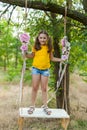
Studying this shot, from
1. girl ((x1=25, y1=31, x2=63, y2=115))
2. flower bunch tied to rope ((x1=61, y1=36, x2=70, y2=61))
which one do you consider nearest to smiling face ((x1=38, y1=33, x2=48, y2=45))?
girl ((x1=25, y1=31, x2=63, y2=115))

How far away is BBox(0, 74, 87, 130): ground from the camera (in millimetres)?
7378

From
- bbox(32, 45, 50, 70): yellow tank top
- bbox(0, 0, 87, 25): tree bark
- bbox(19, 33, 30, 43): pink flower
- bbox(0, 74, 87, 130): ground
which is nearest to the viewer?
bbox(19, 33, 30, 43): pink flower

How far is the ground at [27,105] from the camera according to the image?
7.38 m

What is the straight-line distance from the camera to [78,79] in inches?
522

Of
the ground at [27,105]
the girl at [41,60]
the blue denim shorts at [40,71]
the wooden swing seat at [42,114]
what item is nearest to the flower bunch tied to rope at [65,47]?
the girl at [41,60]

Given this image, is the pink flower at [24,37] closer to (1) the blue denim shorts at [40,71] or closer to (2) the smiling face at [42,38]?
(2) the smiling face at [42,38]

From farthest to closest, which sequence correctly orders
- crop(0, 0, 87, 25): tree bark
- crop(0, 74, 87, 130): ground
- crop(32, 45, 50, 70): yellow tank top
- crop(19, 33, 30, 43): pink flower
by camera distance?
crop(0, 74, 87, 130): ground → crop(0, 0, 87, 25): tree bark → crop(32, 45, 50, 70): yellow tank top → crop(19, 33, 30, 43): pink flower

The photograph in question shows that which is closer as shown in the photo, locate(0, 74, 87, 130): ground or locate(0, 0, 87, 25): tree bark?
locate(0, 0, 87, 25): tree bark

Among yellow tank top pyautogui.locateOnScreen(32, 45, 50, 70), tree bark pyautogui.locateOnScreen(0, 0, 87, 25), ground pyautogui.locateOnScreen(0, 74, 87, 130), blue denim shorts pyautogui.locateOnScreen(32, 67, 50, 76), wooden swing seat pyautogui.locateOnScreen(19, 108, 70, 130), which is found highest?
tree bark pyautogui.locateOnScreen(0, 0, 87, 25)

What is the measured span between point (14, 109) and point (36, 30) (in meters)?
3.20

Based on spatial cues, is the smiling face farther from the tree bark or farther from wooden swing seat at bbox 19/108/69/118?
wooden swing seat at bbox 19/108/69/118

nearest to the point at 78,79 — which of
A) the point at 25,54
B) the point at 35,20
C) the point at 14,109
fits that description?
Result: the point at 14,109

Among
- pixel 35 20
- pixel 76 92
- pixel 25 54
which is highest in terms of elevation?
pixel 35 20

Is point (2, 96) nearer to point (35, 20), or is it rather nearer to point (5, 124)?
point (5, 124)
